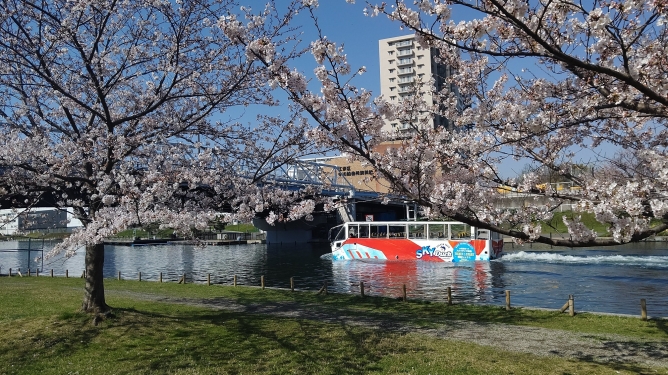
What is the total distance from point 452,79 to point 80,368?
32.0ft

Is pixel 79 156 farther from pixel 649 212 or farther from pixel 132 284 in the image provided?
pixel 132 284

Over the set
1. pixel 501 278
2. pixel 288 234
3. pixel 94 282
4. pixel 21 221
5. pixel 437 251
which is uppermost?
pixel 21 221

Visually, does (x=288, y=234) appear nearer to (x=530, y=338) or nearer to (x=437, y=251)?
(x=437, y=251)

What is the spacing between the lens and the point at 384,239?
4516 centimetres

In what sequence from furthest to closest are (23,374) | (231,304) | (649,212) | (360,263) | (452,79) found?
(360,263), (231,304), (452,79), (23,374), (649,212)

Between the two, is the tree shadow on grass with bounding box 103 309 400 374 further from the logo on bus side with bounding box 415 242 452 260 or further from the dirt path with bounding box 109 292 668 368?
the logo on bus side with bounding box 415 242 452 260

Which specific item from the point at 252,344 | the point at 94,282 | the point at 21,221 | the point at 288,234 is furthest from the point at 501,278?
the point at 288,234

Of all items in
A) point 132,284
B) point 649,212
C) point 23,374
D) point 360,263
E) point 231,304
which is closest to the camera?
point 649,212

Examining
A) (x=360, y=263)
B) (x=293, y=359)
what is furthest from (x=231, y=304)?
(x=360, y=263)

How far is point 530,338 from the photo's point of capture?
41.4ft

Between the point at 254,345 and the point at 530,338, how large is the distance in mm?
6678

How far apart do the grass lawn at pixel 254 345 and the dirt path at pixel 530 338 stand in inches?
20.4

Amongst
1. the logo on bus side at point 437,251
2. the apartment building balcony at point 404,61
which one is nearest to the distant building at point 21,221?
the logo on bus side at point 437,251

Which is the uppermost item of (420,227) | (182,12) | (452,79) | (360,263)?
(182,12)
